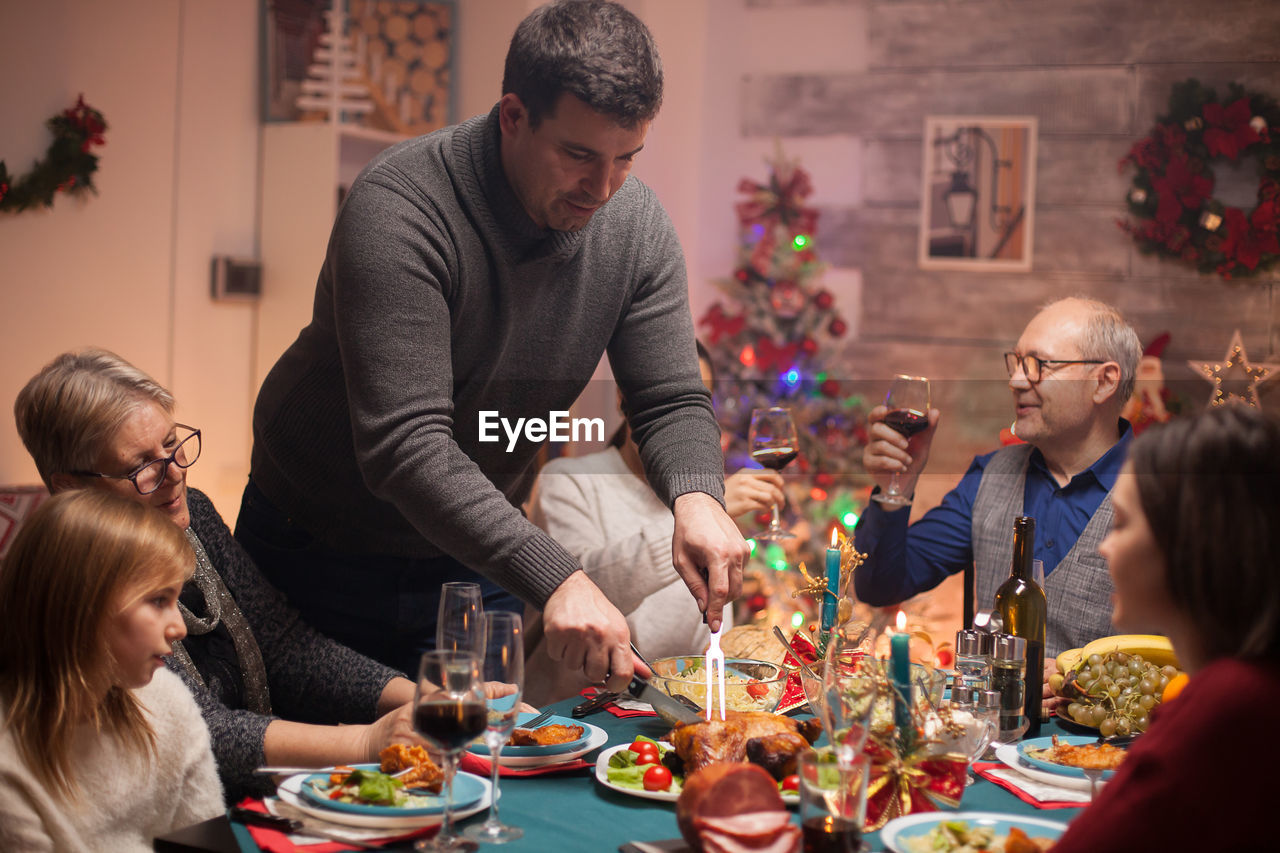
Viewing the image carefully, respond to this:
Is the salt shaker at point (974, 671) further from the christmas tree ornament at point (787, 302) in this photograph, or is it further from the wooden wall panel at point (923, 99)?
the wooden wall panel at point (923, 99)

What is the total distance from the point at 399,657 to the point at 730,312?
10.9 ft

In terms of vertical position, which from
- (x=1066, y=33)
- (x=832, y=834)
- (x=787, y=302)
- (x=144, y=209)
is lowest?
(x=832, y=834)

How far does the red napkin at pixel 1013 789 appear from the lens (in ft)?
4.73

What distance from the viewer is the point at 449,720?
3.93ft

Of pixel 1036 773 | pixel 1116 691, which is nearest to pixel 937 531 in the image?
pixel 1116 691

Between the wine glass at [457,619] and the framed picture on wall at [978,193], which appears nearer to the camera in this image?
the wine glass at [457,619]

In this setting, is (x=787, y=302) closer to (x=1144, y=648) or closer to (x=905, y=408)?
(x=905, y=408)

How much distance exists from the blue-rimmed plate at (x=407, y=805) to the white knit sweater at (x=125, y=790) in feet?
0.68

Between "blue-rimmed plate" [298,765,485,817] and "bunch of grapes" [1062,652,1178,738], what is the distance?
3.19 ft

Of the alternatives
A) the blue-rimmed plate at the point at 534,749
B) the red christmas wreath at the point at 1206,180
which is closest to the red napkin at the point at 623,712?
the blue-rimmed plate at the point at 534,749

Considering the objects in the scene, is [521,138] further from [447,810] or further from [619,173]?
[447,810]

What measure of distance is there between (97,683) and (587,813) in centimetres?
61

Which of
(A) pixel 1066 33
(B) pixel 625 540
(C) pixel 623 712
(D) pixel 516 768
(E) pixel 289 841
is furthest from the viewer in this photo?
(A) pixel 1066 33

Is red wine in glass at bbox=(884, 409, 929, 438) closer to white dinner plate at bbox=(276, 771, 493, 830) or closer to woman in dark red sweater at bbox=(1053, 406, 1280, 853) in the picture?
woman in dark red sweater at bbox=(1053, 406, 1280, 853)
